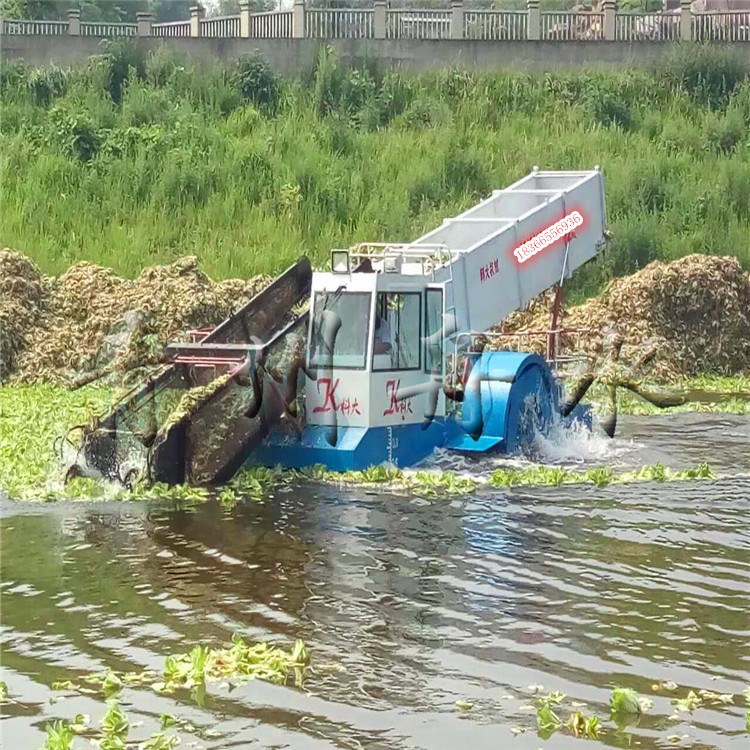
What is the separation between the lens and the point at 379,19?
42.8 metres

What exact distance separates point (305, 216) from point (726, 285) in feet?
32.8

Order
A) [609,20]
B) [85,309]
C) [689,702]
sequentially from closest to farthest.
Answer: [689,702] < [85,309] < [609,20]

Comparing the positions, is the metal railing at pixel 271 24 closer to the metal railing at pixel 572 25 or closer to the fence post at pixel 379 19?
the fence post at pixel 379 19

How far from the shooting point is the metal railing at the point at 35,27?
4209cm

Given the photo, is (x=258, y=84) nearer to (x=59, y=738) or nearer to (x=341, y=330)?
(x=341, y=330)

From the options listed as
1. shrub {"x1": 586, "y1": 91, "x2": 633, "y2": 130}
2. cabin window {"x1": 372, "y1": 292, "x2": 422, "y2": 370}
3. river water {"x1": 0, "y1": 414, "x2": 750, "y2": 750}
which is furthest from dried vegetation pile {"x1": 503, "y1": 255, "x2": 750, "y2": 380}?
shrub {"x1": 586, "y1": 91, "x2": 633, "y2": 130}

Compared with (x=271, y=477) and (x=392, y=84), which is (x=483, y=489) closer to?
(x=271, y=477)

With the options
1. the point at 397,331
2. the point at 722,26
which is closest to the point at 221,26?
the point at 722,26

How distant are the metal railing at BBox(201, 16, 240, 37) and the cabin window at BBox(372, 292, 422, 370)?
31.8 meters

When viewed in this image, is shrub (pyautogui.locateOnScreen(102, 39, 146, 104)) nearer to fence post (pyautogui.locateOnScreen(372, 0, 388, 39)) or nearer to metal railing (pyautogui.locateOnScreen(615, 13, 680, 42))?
fence post (pyautogui.locateOnScreen(372, 0, 388, 39))

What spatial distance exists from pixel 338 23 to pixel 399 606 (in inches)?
1379

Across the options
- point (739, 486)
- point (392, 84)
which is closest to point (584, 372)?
point (739, 486)

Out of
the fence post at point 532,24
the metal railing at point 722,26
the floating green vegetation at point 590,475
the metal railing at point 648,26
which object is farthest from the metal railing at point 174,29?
the floating green vegetation at point 590,475

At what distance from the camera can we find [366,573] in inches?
434
